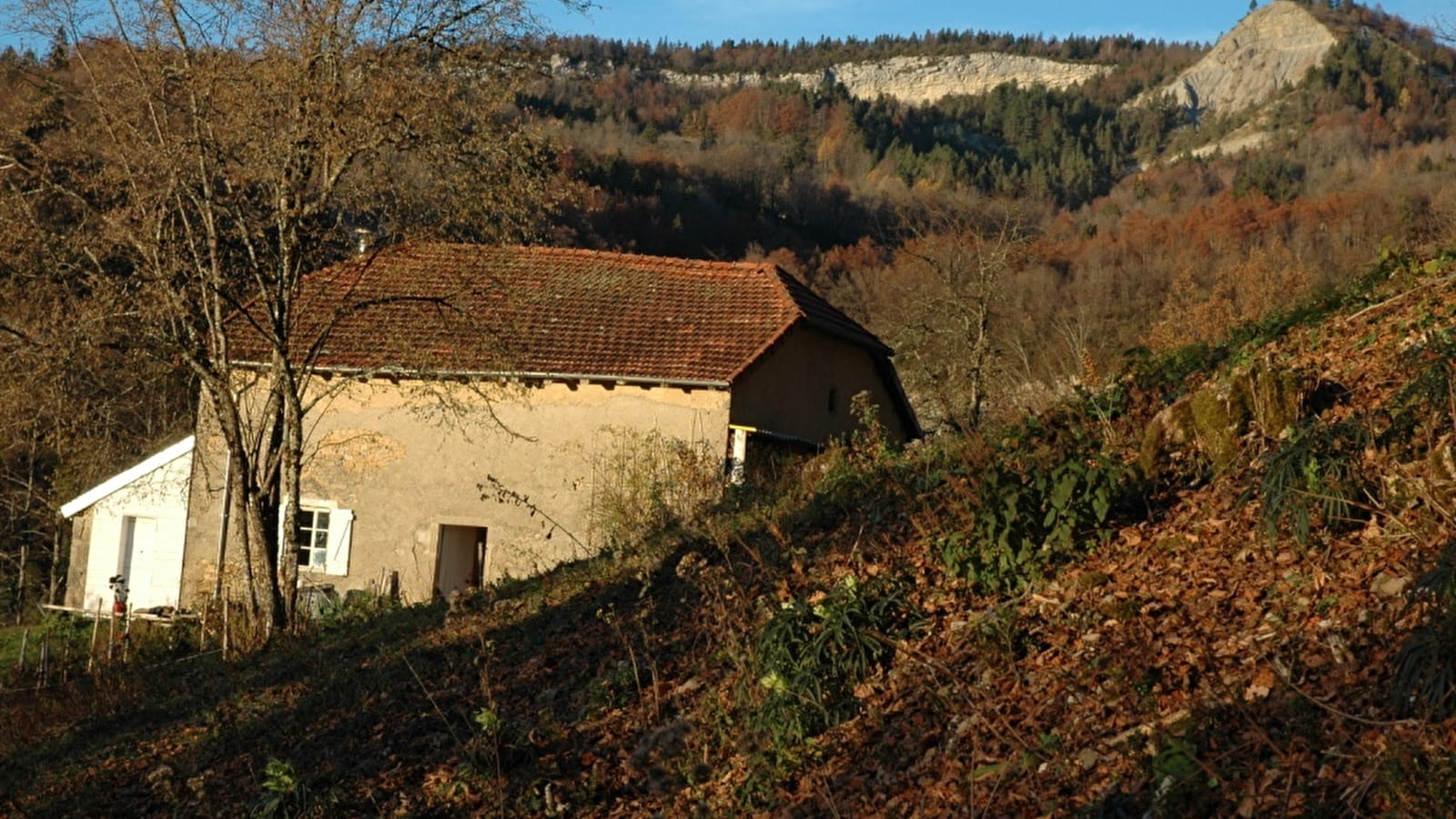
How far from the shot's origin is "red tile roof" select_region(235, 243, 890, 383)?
21.0m

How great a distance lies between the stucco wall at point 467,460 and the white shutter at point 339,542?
0.10m

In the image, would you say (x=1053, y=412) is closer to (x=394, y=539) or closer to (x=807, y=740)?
(x=807, y=740)

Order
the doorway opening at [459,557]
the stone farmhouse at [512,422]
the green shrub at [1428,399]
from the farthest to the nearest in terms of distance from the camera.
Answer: the doorway opening at [459,557], the stone farmhouse at [512,422], the green shrub at [1428,399]

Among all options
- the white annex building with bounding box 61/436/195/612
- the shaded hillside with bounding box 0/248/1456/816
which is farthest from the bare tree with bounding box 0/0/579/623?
the white annex building with bounding box 61/436/195/612

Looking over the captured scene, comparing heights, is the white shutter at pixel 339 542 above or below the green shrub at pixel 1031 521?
below

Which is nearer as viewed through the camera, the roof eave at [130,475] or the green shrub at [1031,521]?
the green shrub at [1031,521]

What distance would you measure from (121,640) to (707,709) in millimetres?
11709

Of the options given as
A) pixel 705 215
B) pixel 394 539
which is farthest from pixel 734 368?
pixel 705 215

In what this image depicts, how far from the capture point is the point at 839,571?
8.09m

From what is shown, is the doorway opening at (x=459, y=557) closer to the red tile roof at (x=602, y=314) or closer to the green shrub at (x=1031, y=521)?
the red tile roof at (x=602, y=314)

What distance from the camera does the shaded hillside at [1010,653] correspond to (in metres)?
4.96

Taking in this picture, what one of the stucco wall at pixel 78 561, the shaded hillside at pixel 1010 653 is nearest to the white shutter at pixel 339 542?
the stucco wall at pixel 78 561

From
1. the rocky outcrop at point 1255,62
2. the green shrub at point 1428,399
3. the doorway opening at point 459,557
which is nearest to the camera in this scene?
the green shrub at point 1428,399

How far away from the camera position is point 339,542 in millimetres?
22188
